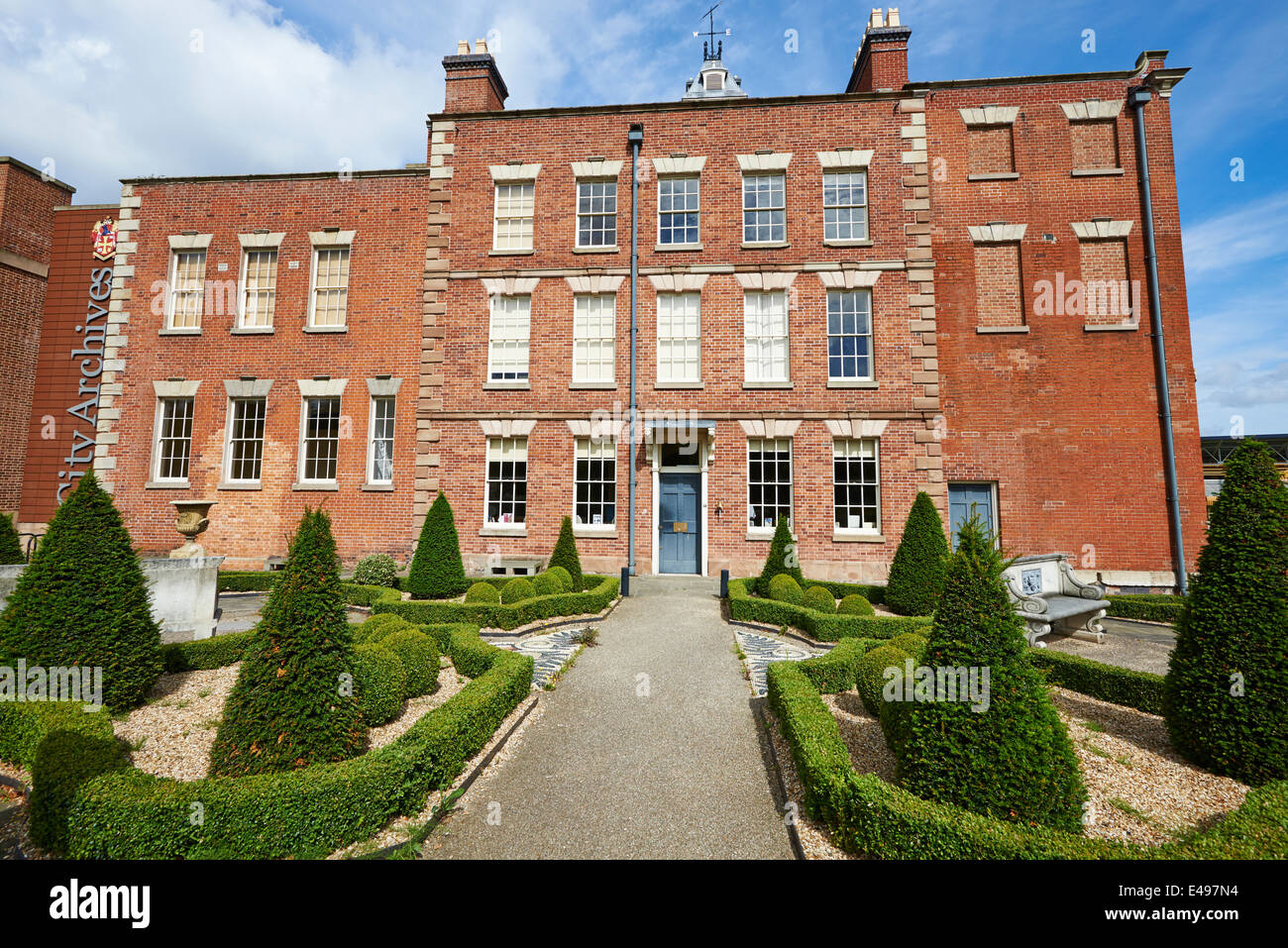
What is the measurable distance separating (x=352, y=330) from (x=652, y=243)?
975cm

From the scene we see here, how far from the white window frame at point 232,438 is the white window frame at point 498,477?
23.9 ft

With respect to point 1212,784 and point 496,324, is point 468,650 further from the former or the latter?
point 496,324

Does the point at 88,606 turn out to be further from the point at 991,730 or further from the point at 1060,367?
the point at 1060,367

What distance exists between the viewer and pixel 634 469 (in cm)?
1599

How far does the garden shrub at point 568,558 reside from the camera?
13359 millimetres

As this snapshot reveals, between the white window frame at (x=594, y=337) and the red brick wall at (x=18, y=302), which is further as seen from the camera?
the red brick wall at (x=18, y=302)

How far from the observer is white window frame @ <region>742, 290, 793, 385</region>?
53.1 feet

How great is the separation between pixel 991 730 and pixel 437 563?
1119 centimetres

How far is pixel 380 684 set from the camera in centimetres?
630

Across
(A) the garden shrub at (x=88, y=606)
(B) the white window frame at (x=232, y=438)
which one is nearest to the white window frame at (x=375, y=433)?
(B) the white window frame at (x=232, y=438)

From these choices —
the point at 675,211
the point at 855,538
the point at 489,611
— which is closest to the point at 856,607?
the point at 855,538

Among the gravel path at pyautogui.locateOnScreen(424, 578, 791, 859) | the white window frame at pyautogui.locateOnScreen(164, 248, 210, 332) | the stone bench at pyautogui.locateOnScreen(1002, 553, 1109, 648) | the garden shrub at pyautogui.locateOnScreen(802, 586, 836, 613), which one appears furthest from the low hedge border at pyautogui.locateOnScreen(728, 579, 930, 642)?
the white window frame at pyautogui.locateOnScreen(164, 248, 210, 332)

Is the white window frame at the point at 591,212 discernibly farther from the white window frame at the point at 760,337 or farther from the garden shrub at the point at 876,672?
the garden shrub at the point at 876,672
